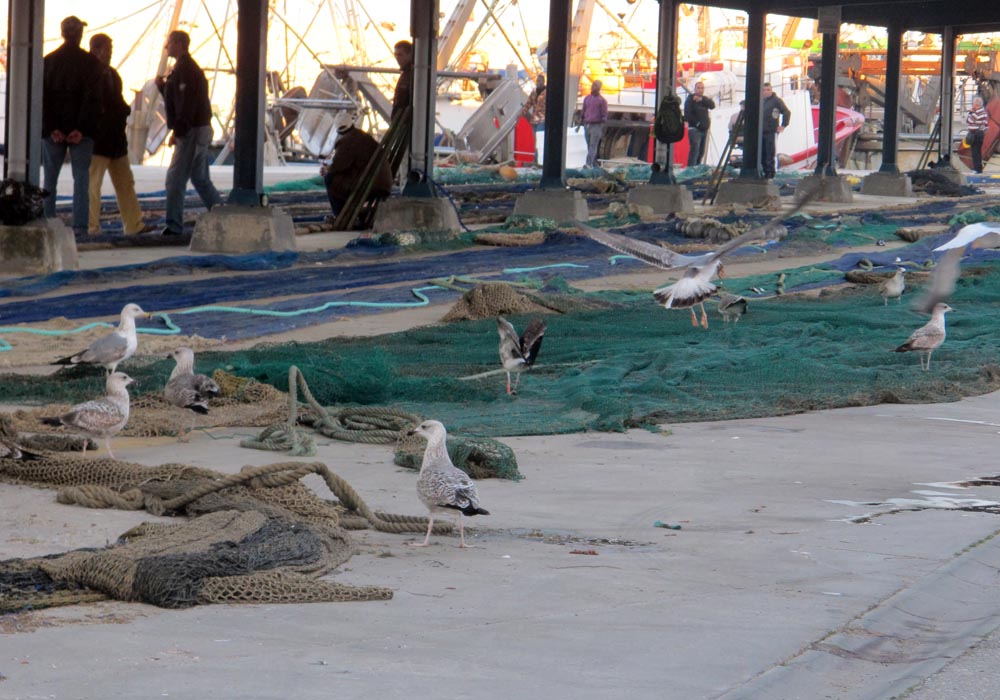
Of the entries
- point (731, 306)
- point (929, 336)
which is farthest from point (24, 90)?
point (929, 336)

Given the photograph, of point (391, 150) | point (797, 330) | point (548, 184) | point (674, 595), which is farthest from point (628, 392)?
point (548, 184)

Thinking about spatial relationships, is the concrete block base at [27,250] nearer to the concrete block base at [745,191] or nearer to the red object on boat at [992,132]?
the concrete block base at [745,191]

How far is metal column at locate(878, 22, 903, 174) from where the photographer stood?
3519 cm

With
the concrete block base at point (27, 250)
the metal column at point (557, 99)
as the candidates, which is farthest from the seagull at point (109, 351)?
the metal column at point (557, 99)

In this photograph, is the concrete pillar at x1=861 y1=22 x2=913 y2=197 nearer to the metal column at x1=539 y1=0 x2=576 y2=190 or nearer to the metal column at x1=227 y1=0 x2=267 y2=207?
the metal column at x1=539 y1=0 x2=576 y2=190

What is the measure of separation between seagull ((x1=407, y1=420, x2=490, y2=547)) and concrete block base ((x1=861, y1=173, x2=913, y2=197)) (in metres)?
30.1

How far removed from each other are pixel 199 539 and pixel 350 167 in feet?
51.3

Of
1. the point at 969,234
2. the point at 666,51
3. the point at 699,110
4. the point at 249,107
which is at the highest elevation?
the point at 666,51

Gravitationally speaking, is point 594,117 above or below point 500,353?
above

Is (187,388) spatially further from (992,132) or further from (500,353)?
(992,132)

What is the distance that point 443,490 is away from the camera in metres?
5.96

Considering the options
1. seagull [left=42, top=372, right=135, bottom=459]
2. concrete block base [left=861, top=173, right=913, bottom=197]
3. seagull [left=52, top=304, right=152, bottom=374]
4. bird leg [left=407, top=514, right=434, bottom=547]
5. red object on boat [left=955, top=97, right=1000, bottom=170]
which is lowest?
bird leg [left=407, top=514, right=434, bottom=547]

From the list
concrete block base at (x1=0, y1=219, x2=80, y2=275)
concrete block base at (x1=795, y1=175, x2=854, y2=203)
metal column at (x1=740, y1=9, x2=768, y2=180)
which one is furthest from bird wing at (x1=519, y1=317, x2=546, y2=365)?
concrete block base at (x1=795, y1=175, x2=854, y2=203)

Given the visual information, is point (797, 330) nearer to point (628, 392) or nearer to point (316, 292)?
point (628, 392)
